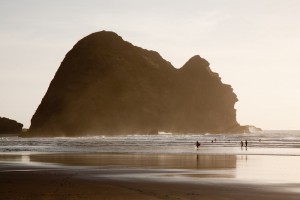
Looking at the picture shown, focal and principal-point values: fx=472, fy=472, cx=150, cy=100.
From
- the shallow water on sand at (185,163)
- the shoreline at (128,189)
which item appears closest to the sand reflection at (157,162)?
the shallow water on sand at (185,163)

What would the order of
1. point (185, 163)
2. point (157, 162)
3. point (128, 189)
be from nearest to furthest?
1. point (128, 189)
2. point (185, 163)
3. point (157, 162)

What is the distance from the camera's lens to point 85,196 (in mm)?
20359

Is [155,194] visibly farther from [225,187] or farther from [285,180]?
[285,180]

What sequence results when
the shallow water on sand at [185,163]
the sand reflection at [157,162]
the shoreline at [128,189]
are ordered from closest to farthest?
the shoreline at [128,189]
the shallow water on sand at [185,163]
the sand reflection at [157,162]

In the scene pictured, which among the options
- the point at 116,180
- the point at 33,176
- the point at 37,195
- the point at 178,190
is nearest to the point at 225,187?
the point at 178,190

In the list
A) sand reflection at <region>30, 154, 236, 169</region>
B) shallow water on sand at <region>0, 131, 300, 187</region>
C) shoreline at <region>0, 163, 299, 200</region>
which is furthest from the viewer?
sand reflection at <region>30, 154, 236, 169</region>

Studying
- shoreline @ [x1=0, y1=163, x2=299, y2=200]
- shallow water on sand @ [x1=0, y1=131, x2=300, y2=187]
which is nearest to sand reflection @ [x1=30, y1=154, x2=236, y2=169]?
shallow water on sand @ [x1=0, y1=131, x2=300, y2=187]

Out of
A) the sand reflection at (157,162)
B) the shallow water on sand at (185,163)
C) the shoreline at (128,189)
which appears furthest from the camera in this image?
the sand reflection at (157,162)

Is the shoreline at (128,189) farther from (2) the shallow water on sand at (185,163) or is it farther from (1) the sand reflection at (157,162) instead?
(1) the sand reflection at (157,162)

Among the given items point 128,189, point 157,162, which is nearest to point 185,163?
point 157,162

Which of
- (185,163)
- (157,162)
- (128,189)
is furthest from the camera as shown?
(157,162)

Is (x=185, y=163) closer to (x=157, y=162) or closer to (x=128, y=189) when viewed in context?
(x=157, y=162)

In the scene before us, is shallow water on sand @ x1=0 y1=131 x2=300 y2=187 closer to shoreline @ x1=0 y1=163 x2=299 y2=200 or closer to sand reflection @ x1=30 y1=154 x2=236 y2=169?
sand reflection @ x1=30 y1=154 x2=236 y2=169

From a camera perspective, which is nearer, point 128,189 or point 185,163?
point 128,189
